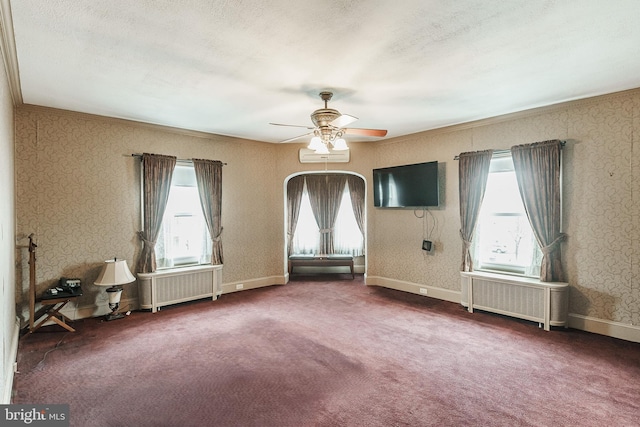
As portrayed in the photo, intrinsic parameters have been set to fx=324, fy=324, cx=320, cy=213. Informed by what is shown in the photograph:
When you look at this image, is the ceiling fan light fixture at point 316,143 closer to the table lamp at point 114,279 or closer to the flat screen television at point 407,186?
the flat screen television at point 407,186

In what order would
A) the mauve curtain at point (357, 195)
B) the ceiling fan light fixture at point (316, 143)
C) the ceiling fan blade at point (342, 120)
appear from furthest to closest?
the mauve curtain at point (357, 195) → the ceiling fan light fixture at point (316, 143) → the ceiling fan blade at point (342, 120)

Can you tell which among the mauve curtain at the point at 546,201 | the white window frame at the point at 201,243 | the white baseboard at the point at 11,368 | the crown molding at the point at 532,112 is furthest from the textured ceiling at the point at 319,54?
the white baseboard at the point at 11,368

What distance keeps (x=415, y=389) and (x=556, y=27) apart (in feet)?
9.59

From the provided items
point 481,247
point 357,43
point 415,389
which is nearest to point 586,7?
point 357,43

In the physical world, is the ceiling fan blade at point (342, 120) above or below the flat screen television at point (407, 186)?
above

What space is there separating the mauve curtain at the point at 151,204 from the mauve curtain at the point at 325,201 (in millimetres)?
3487

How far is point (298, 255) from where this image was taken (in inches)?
292

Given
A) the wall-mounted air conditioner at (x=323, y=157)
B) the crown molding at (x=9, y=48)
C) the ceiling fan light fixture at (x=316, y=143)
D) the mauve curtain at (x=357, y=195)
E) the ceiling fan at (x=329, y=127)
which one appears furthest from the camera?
the mauve curtain at (x=357, y=195)

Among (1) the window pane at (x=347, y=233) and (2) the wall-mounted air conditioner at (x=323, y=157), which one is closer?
(2) the wall-mounted air conditioner at (x=323, y=157)

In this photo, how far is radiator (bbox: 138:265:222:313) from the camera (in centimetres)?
473

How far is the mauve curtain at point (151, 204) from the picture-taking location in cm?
479

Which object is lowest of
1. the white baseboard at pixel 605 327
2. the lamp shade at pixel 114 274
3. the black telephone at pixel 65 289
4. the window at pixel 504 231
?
the white baseboard at pixel 605 327

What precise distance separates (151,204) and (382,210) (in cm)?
396

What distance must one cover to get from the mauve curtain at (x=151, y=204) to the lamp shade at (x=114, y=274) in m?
0.42
